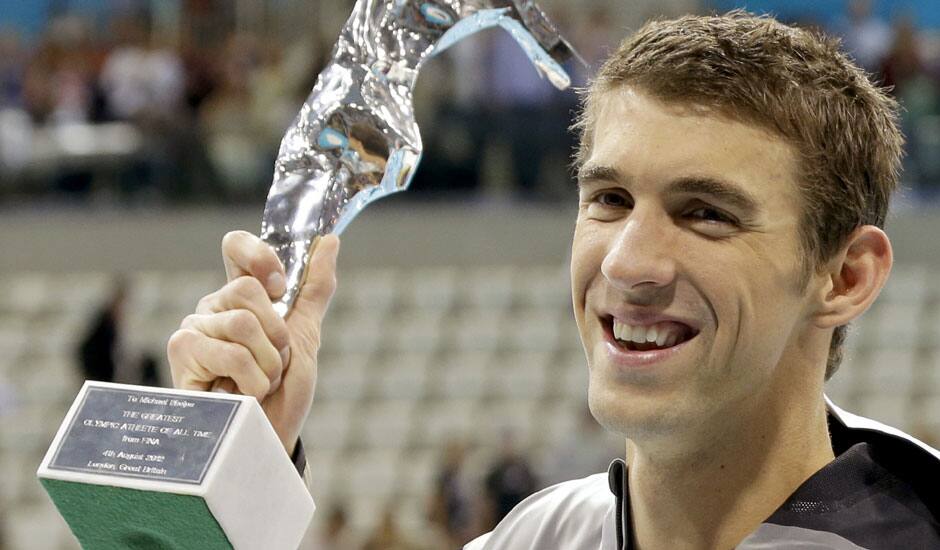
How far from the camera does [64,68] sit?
8961 mm

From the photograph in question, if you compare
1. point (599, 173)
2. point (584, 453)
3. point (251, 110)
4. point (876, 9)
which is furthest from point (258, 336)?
point (876, 9)

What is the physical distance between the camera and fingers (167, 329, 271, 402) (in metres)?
1.63

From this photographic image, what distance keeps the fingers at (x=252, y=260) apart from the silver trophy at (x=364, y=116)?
1.4 inches

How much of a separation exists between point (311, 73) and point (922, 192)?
3164 millimetres

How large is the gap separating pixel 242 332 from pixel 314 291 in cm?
16

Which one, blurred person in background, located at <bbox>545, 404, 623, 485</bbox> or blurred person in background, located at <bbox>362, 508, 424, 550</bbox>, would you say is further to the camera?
blurred person in background, located at <bbox>362, 508, 424, 550</bbox>

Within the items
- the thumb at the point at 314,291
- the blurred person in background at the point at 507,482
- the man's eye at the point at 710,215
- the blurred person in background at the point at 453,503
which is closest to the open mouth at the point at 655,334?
the man's eye at the point at 710,215

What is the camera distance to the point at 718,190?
1.57m

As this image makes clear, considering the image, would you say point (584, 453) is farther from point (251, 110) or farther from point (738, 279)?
point (738, 279)

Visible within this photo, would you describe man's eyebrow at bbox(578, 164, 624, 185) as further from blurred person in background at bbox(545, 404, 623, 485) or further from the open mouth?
blurred person in background at bbox(545, 404, 623, 485)

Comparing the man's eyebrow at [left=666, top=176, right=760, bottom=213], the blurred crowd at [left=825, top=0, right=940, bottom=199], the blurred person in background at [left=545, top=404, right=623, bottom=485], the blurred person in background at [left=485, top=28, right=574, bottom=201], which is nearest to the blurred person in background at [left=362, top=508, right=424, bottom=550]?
the blurred person in background at [left=545, top=404, right=623, bottom=485]

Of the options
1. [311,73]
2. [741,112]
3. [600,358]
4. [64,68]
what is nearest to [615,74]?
[741,112]

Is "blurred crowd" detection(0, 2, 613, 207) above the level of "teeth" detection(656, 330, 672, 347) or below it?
below

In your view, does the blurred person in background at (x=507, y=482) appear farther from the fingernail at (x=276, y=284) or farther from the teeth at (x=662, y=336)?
the teeth at (x=662, y=336)
